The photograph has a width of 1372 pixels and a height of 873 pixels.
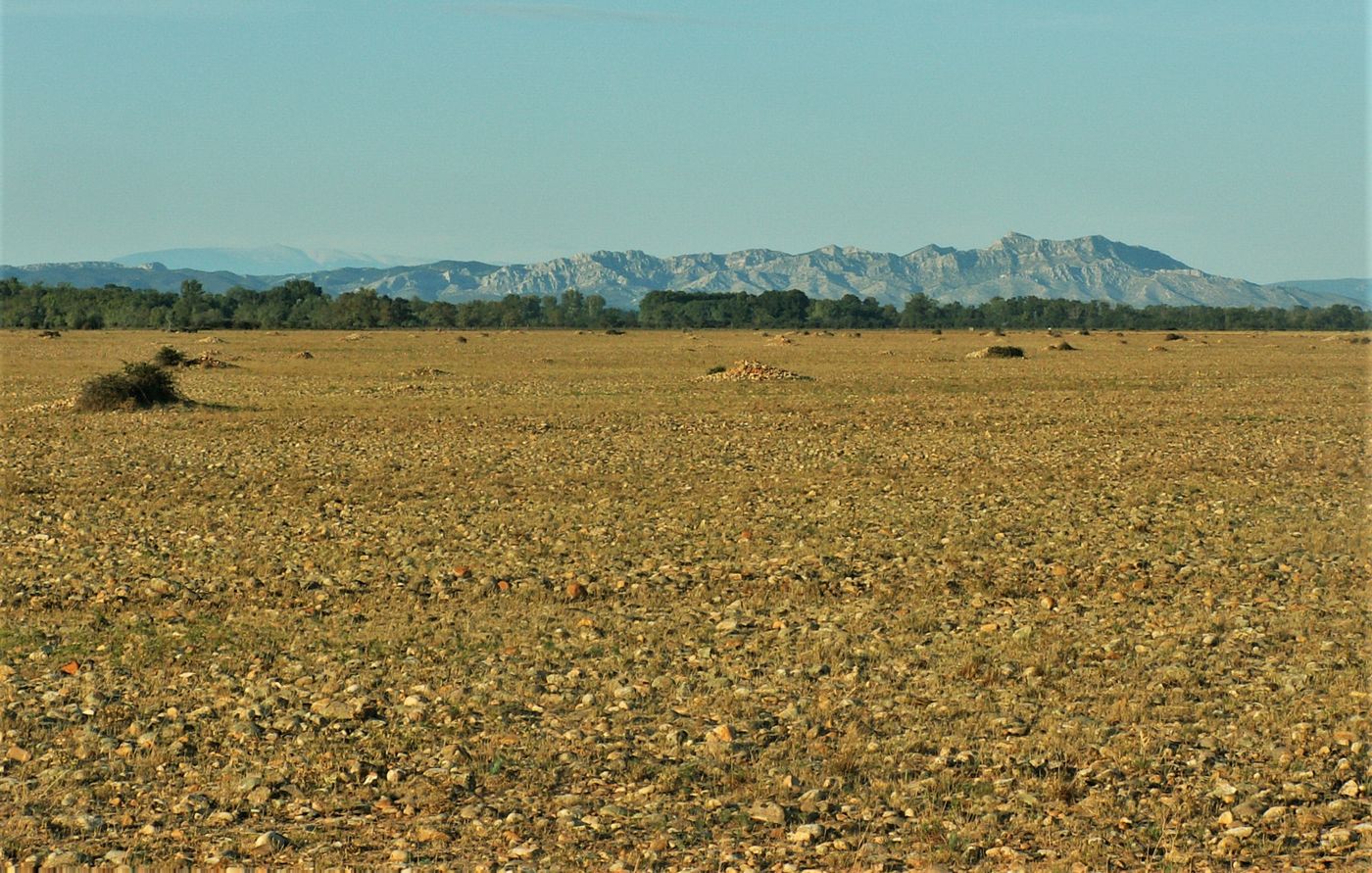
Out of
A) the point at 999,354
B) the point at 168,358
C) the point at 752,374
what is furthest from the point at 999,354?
the point at 168,358

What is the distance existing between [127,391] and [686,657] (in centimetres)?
2825

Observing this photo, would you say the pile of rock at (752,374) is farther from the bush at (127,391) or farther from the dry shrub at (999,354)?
the dry shrub at (999,354)

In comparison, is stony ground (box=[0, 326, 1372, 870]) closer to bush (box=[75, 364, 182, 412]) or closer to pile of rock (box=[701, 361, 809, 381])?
bush (box=[75, 364, 182, 412])

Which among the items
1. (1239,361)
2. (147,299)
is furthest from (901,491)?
(147,299)

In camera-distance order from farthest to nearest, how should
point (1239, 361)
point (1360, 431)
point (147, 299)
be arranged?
point (147, 299) < point (1239, 361) < point (1360, 431)

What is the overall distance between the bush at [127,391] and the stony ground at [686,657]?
9850mm

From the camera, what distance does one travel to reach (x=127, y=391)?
1433 inches

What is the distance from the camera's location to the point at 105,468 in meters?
24.4

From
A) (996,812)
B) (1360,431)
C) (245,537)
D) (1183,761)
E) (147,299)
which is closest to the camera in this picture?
(996,812)

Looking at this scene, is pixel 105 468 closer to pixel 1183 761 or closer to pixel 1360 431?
pixel 1183 761

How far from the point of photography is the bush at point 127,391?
118ft

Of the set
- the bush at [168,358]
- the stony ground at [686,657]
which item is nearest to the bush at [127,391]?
the stony ground at [686,657]

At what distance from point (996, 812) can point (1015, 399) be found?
114ft

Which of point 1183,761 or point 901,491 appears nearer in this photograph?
point 1183,761
